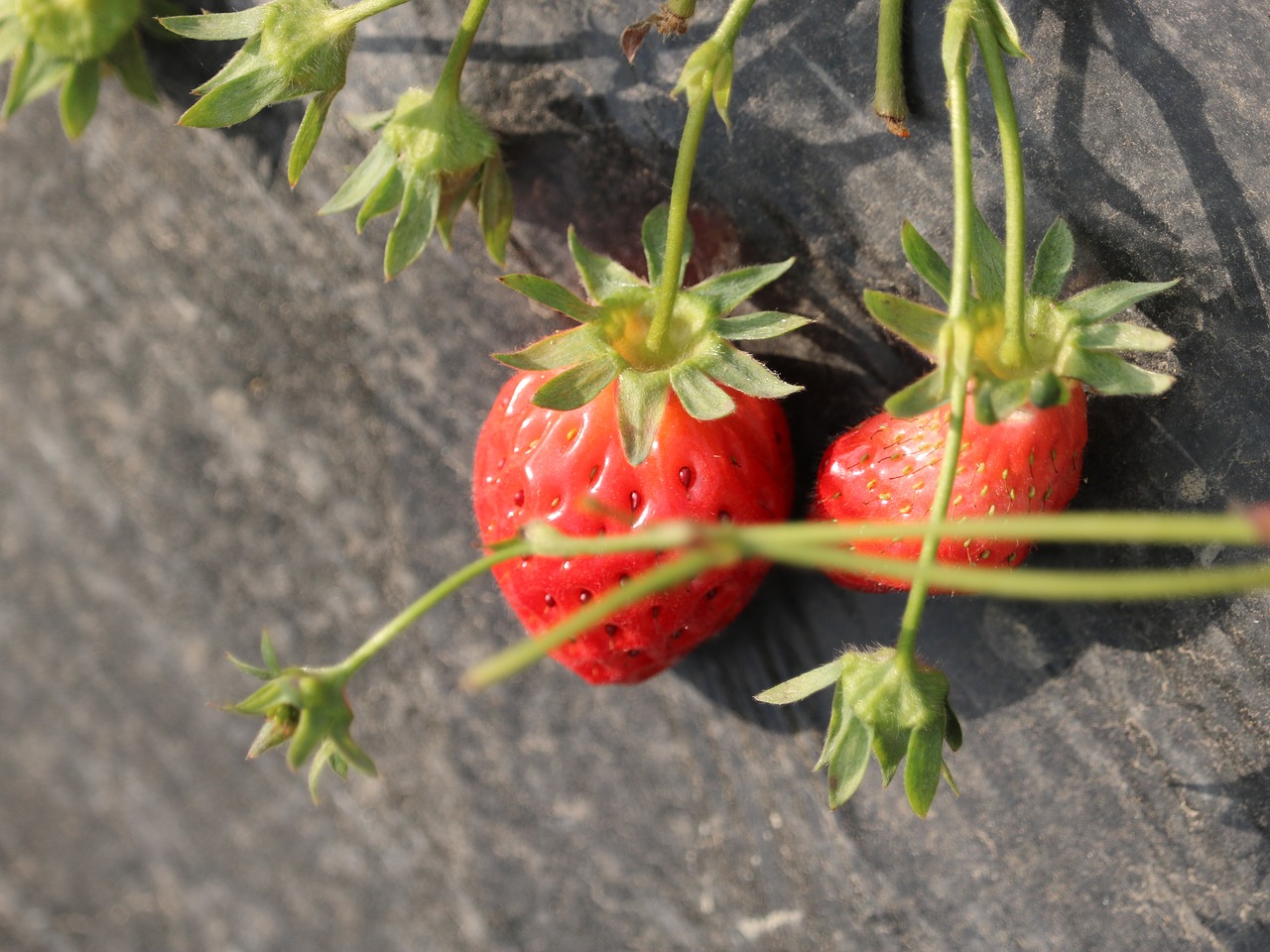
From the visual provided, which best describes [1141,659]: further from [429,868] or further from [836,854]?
[429,868]

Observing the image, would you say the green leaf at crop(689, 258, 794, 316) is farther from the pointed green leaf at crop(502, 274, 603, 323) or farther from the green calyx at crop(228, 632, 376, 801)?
the green calyx at crop(228, 632, 376, 801)

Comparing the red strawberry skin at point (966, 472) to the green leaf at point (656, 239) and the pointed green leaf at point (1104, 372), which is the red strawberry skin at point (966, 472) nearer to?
the pointed green leaf at point (1104, 372)

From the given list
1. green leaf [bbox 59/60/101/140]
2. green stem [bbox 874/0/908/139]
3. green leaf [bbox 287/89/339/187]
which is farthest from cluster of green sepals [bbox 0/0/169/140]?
green stem [bbox 874/0/908/139]

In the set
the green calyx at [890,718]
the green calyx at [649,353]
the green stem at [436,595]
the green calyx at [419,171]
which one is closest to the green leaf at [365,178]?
the green calyx at [419,171]

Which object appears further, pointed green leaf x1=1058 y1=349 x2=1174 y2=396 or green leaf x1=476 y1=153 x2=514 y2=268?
green leaf x1=476 y1=153 x2=514 y2=268

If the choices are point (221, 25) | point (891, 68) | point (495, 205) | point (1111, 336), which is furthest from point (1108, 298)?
point (221, 25)


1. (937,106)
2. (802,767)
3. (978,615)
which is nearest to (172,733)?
(802,767)
